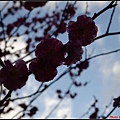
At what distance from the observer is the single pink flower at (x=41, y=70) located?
1.92m

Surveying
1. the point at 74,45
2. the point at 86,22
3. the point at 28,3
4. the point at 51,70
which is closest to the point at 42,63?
the point at 51,70

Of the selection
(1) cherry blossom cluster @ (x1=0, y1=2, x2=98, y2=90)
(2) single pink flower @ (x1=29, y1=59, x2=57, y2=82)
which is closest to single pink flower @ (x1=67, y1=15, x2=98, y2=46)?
(1) cherry blossom cluster @ (x1=0, y1=2, x2=98, y2=90)

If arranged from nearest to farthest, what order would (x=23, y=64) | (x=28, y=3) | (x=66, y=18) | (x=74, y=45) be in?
(x=74, y=45)
(x=23, y=64)
(x=28, y=3)
(x=66, y=18)

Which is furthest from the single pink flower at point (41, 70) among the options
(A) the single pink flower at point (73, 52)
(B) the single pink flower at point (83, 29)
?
(B) the single pink flower at point (83, 29)

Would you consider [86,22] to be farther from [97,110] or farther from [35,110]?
[97,110]

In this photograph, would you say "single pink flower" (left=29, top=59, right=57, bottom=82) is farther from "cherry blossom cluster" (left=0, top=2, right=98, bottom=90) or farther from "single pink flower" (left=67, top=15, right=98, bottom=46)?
"single pink flower" (left=67, top=15, right=98, bottom=46)

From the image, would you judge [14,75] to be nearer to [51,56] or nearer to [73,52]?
[51,56]

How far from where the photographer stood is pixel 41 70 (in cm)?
196

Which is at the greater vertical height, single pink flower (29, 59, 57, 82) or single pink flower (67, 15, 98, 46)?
single pink flower (67, 15, 98, 46)

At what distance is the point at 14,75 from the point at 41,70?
21 cm

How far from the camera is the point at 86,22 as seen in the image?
6.72 ft

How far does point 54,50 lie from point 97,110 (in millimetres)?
4275

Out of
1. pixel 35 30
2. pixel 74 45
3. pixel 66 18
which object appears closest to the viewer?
pixel 74 45

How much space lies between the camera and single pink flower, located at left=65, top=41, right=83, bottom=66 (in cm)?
183
